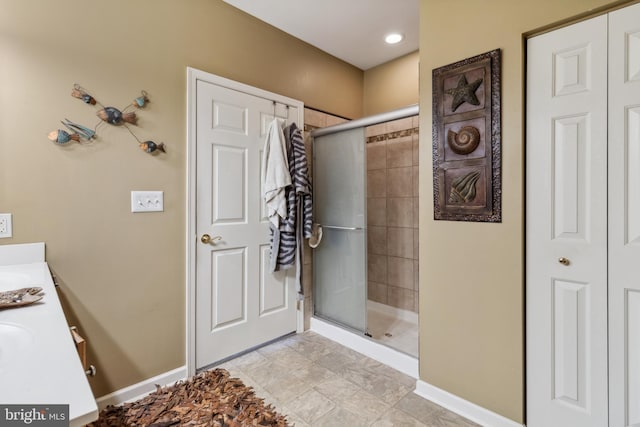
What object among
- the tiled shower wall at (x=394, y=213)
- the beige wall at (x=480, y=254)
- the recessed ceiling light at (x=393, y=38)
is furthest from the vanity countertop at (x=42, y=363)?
the recessed ceiling light at (x=393, y=38)

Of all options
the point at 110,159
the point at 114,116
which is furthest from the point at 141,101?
the point at 110,159

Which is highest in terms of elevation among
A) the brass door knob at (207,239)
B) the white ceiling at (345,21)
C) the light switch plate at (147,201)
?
the white ceiling at (345,21)

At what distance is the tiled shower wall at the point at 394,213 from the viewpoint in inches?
115

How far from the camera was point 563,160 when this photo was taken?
1382 millimetres

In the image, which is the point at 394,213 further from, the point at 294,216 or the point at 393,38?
the point at 393,38

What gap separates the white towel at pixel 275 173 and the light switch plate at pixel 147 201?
2.37 ft

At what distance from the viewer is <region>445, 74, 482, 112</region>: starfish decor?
156cm

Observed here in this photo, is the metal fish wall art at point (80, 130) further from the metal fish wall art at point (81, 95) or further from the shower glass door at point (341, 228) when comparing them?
the shower glass door at point (341, 228)

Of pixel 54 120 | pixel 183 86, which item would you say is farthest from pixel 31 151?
pixel 183 86

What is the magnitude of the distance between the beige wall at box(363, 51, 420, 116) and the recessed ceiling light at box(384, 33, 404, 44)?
0.90ft

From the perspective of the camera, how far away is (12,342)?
772mm

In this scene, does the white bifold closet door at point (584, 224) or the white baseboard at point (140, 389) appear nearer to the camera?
the white bifold closet door at point (584, 224)

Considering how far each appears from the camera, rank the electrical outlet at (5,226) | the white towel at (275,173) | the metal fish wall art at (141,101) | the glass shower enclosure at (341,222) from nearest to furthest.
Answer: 1. the electrical outlet at (5,226)
2. the metal fish wall art at (141,101)
3. the white towel at (275,173)
4. the glass shower enclosure at (341,222)

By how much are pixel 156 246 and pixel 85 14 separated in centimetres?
131
